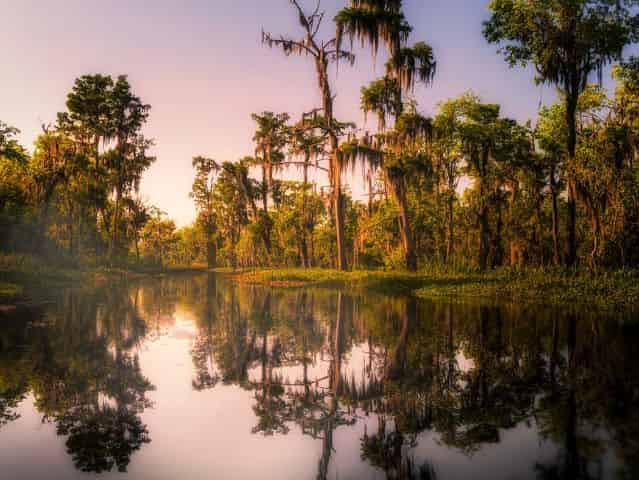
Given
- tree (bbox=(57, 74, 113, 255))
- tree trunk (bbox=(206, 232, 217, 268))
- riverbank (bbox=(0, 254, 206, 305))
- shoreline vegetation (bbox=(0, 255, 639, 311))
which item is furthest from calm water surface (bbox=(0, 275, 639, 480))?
tree trunk (bbox=(206, 232, 217, 268))

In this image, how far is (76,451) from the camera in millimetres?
4055

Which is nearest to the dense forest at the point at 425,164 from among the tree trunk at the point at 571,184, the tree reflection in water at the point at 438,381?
the tree trunk at the point at 571,184

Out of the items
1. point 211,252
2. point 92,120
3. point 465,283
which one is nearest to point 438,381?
point 465,283

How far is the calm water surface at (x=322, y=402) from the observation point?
385cm

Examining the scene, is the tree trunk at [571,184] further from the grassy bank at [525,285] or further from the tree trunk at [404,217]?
the tree trunk at [404,217]

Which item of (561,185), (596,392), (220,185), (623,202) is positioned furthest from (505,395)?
(220,185)

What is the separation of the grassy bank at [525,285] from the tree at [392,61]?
13.7 ft

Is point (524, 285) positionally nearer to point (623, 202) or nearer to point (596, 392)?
point (623, 202)

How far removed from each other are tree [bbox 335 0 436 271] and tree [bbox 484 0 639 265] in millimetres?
5388

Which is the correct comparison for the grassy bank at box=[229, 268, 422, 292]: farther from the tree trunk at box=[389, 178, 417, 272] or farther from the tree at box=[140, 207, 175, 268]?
the tree at box=[140, 207, 175, 268]

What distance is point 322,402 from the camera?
5484mm

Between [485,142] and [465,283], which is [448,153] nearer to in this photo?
[485,142]

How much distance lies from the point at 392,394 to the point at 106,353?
18.8 feet

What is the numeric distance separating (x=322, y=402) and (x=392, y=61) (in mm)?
25390
